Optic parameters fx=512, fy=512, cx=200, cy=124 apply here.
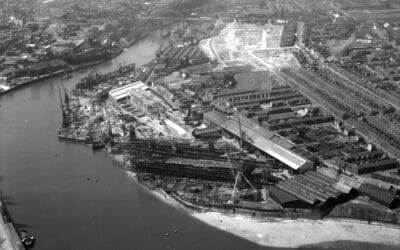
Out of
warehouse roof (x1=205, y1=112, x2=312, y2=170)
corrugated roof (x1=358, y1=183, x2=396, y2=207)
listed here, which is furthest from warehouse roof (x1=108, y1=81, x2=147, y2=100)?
corrugated roof (x1=358, y1=183, x2=396, y2=207)

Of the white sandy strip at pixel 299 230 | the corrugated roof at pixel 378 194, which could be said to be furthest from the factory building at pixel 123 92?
the corrugated roof at pixel 378 194

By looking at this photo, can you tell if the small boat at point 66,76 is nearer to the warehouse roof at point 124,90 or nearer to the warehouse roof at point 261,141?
the warehouse roof at point 124,90

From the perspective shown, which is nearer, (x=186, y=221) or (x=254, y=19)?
(x=186, y=221)

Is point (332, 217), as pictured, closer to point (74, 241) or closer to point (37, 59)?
point (74, 241)

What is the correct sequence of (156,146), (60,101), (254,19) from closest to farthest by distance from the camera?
(156,146) → (60,101) → (254,19)

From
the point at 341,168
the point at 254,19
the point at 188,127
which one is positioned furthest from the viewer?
the point at 254,19

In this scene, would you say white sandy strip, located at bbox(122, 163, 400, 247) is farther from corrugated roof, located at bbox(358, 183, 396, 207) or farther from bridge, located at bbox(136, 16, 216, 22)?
bridge, located at bbox(136, 16, 216, 22)

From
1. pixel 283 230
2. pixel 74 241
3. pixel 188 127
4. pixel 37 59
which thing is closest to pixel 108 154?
pixel 188 127
